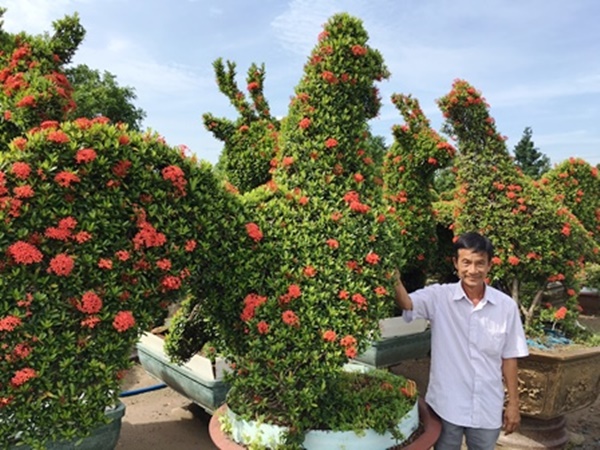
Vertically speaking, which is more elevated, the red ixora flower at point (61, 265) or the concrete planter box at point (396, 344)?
the red ixora flower at point (61, 265)

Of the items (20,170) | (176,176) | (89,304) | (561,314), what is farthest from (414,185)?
(20,170)

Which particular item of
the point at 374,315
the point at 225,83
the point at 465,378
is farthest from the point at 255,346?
the point at 225,83

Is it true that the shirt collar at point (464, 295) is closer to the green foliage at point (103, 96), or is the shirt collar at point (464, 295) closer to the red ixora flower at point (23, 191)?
the red ixora flower at point (23, 191)

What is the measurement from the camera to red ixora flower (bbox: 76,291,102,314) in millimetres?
2250

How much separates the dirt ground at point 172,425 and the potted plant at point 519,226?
0.74m

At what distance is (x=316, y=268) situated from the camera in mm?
2869

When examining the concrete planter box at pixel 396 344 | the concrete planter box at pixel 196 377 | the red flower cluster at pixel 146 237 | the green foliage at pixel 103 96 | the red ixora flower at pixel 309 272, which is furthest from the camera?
the green foliage at pixel 103 96

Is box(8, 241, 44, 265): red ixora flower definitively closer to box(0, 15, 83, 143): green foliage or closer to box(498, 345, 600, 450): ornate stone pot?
box(0, 15, 83, 143): green foliage

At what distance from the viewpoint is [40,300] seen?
7.10 feet

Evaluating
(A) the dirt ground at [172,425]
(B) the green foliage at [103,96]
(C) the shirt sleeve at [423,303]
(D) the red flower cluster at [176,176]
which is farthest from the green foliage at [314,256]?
(B) the green foliage at [103,96]

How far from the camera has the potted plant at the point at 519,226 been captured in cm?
476

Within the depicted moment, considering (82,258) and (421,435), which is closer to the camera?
(82,258)

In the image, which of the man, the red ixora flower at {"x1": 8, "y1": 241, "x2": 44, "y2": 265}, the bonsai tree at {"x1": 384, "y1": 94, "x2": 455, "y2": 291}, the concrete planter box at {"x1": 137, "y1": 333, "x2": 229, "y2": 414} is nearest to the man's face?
the man

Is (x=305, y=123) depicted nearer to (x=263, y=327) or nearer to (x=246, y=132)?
(x=263, y=327)
